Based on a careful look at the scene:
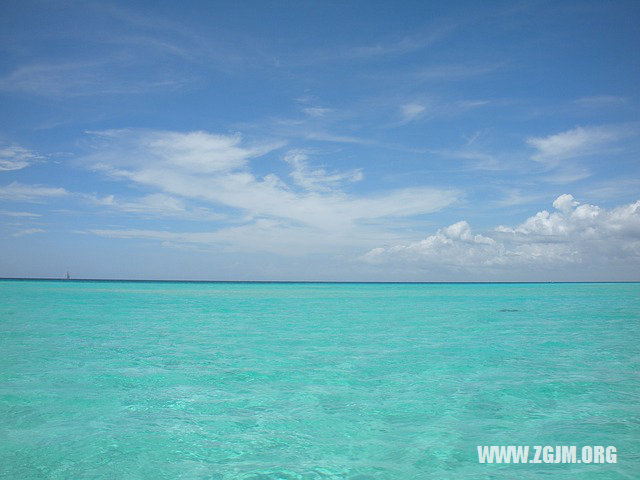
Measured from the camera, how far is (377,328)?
66.9ft

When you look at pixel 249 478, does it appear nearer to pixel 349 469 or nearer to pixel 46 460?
pixel 349 469

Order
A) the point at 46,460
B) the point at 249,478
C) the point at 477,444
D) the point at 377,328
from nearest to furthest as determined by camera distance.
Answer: the point at 249,478, the point at 46,460, the point at 477,444, the point at 377,328

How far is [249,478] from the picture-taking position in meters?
5.17

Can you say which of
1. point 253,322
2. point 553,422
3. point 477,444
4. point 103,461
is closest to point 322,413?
point 477,444

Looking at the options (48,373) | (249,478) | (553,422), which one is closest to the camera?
(249,478)

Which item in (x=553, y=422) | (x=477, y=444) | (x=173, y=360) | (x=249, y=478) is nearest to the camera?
(x=249, y=478)

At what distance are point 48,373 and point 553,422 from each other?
1164 centimetres

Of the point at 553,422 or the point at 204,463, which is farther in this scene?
the point at 553,422

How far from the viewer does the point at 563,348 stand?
1451 cm

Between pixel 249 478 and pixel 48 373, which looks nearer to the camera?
pixel 249 478

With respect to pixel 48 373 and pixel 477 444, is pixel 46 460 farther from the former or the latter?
pixel 477 444

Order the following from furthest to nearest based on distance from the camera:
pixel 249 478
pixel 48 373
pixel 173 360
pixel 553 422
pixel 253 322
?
pixel 253 322
pixel 173 360
pixel 48 373
pixel 553 422
pixel 249 478

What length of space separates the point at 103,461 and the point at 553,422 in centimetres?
746

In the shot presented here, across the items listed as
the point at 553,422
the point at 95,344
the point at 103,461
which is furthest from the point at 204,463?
the point at 95,344
